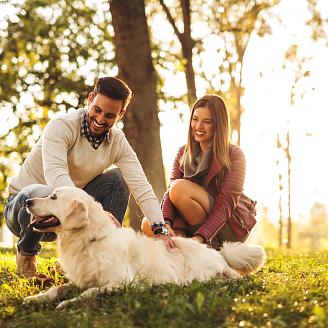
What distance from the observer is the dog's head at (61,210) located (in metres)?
4.17

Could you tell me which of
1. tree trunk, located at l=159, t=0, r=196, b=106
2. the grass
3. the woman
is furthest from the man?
tree trunk, located at l=159, t=0, r=196, b=106

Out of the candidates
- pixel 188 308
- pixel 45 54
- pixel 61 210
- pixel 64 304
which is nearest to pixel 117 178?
pixel 61 210

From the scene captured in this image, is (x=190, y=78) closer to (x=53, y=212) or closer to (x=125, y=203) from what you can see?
(x=125, y=203)

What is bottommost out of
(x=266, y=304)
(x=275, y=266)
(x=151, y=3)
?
(x=275, y=266)

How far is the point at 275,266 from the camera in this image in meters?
6.82

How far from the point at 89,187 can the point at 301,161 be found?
20169 mm

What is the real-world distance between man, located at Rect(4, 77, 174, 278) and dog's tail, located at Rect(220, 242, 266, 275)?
0.68m

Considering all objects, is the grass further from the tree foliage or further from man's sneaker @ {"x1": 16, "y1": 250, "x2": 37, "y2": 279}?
the tree foliage

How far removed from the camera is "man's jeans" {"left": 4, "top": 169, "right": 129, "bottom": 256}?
195 inches

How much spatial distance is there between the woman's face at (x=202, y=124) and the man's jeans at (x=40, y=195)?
988mm

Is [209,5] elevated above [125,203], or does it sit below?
above

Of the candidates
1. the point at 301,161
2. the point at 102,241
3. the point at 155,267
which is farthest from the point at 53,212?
the point at 301,161

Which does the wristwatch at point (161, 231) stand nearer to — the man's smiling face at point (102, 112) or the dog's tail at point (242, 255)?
the dog's tail at point (242, 255)

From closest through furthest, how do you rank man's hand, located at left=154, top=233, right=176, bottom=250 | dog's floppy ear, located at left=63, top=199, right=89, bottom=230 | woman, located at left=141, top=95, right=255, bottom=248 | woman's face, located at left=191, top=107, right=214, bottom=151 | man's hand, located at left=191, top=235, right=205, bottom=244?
dog's floppy ear, located at left=63, top=199, right=89, bottom=230 < man's hand, located at left=154, top=233, right=176, bottom=250 < man's hand, located at left=191, top=235, right=205, bottom=244 < woman, located at left=141, top=95, right=255, bottom=248 < woman's face, located at left=191, top=107, right=214, bottom=151
